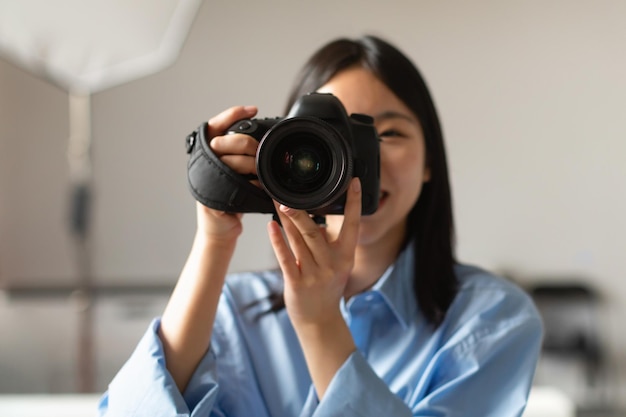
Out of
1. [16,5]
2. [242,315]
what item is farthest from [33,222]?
[242,315]

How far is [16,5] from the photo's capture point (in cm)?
148

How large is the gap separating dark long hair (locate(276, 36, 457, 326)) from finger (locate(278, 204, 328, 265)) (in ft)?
0.59

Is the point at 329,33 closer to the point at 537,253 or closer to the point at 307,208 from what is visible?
the point at 537,253

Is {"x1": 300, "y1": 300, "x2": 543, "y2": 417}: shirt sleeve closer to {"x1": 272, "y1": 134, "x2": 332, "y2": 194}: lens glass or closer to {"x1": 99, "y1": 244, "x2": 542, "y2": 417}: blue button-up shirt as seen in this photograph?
{"x1": 99, "y1": 244, "x2": 542, "y2": 417}: blue button-up shirt

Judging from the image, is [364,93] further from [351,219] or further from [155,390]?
[155,390]

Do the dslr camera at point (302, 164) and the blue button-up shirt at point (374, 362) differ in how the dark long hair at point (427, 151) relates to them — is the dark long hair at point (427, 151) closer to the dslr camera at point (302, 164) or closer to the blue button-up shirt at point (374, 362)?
the blue button-up shirt at point (374, 362)

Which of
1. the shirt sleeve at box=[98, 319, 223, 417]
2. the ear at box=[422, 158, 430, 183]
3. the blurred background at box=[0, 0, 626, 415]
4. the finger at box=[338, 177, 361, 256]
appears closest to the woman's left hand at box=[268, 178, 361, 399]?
the finger at box=[338, 177, 361, 256]

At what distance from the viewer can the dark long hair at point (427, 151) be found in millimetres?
798

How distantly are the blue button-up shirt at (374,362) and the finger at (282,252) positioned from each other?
10 centimetres

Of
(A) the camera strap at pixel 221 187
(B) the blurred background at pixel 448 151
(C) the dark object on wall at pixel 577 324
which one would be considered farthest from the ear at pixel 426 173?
(C) the dark object on wall at pixel 577 324

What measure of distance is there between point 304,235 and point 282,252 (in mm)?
26

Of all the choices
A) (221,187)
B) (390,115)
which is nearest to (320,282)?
(221,187)

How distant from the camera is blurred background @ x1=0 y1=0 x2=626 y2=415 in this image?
2184 mm

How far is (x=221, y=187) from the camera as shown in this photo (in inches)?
26.2
